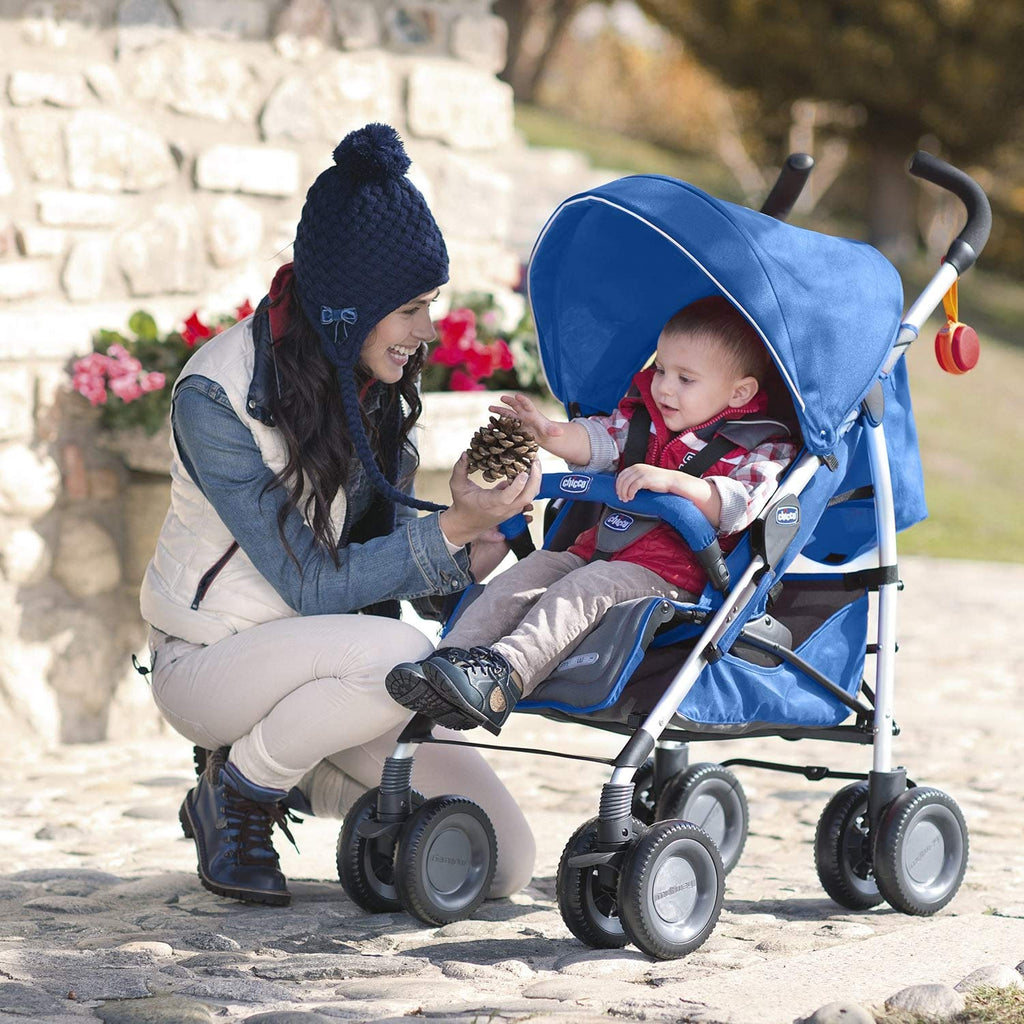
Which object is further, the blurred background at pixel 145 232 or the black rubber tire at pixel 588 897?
the blurred background at pixel 145 232

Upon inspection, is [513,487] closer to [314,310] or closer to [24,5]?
[314,310]

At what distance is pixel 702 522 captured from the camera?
2748mm

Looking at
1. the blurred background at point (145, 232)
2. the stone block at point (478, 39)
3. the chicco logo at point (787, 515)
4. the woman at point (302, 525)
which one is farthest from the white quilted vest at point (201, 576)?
the stone block at point (478, 39)

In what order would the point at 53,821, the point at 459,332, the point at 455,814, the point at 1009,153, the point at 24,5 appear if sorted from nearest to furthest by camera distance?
the point at 455,814 → the point at 53,821 → the point at 24,5 → the point at 459,332 → the point at 1009,153

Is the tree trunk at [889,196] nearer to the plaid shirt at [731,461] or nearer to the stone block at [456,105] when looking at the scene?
the stone block at [456,105]

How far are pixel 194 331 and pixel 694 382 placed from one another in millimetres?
1908

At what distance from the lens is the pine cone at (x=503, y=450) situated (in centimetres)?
280

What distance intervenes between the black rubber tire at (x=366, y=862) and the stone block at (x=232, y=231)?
240cm

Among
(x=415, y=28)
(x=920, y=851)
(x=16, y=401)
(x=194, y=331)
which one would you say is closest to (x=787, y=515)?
(x=920, y=851)

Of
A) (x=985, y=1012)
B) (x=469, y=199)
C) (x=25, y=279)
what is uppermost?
(x=469, y=199)

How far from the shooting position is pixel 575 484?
2.91 m

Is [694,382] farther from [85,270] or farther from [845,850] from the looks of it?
[85,270]

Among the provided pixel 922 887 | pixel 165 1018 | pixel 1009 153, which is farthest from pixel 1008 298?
pixel 165 1018

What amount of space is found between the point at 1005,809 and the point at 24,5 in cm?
349
